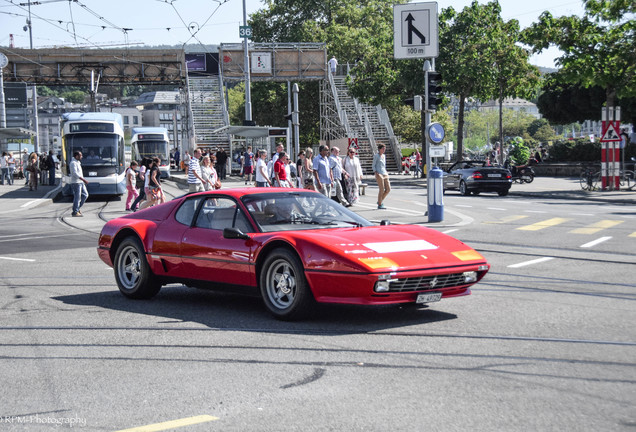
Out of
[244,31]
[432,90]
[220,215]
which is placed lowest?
[220,215]

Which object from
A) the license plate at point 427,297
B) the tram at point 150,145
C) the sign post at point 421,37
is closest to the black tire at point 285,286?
the license plate at point 427,297

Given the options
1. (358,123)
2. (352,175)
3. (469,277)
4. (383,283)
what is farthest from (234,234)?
(358,123)

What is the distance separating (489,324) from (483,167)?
25374 mm

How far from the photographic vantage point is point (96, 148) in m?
33.3

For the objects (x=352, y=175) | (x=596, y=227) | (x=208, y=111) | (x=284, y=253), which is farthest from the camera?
(x=208, y=111)

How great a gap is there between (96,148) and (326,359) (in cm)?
2871

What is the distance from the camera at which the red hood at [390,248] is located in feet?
23.9

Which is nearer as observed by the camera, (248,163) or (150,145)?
(248,163)

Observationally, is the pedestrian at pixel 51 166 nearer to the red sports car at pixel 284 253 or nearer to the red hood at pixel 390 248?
the red sports car at pixel 284 253

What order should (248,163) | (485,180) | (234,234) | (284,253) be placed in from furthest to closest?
(248,163) < (485,180) < (234,234) < (284,253)

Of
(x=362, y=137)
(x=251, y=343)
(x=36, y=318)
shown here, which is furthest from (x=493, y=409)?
(x=362, y=137)

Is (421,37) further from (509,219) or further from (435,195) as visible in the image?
(509,219)

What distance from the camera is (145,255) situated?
364 inches

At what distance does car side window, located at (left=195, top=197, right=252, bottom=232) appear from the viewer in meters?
8.52
